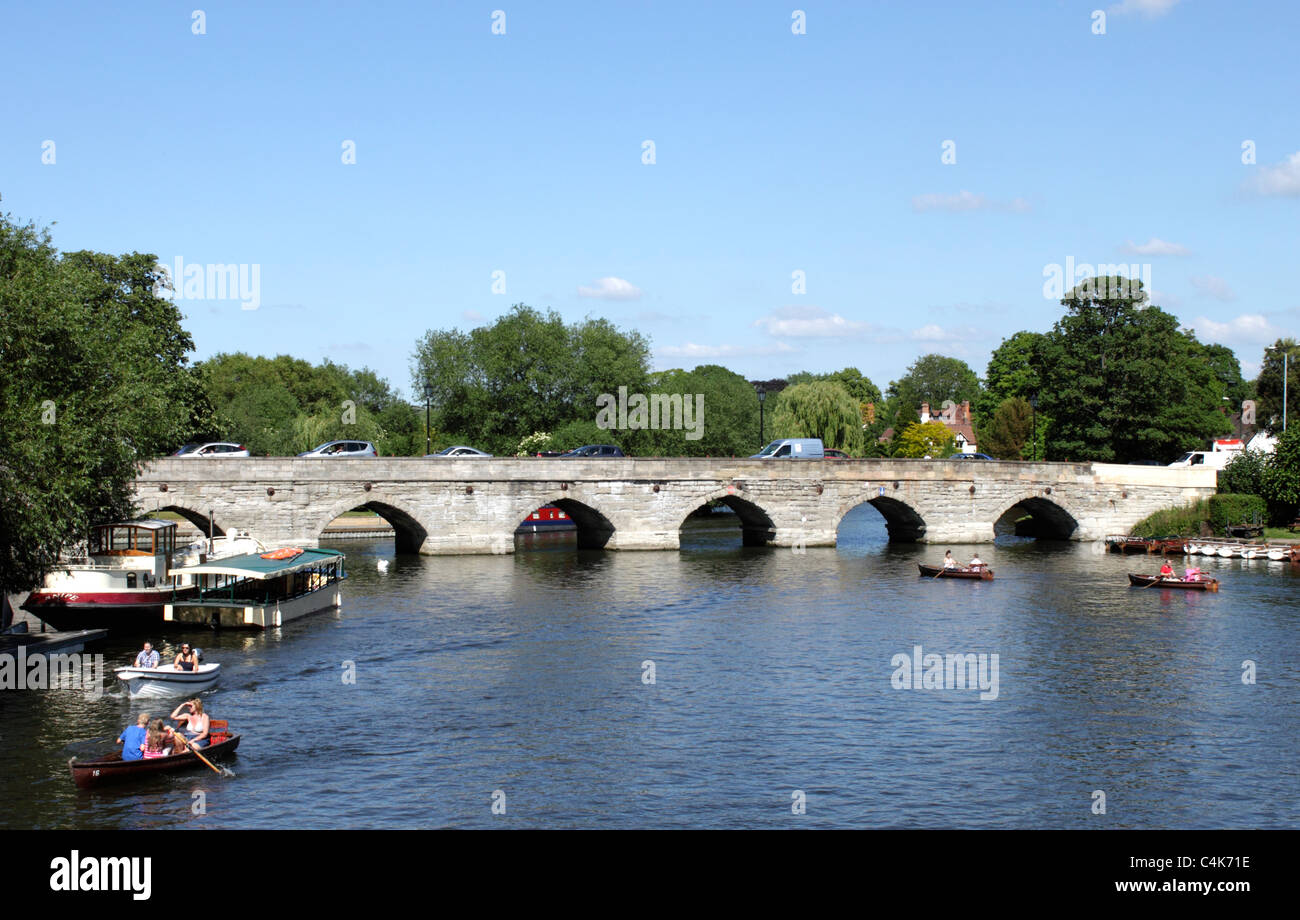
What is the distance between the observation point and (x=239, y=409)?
107m

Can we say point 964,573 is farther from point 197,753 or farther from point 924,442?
point 924,442

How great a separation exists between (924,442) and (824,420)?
97.2ft

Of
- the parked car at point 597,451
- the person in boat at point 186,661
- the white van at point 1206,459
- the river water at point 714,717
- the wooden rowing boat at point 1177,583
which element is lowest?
the river water at point 714,717

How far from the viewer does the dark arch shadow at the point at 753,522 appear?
6506 centimetres

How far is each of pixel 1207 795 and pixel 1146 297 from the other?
6506cm

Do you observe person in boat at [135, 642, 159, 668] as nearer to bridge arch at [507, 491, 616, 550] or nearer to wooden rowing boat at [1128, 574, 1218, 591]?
bridge arch at [507, 491, 616, 550]

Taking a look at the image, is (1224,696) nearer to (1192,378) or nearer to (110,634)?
(110,634)

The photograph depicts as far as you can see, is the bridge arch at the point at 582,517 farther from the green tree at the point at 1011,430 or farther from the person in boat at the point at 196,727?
the green tree at the point at 1011,430

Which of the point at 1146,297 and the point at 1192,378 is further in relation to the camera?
the point at 1192,378

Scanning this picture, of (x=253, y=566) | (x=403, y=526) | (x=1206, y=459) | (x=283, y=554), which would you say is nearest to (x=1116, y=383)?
(x=1206, y=459)

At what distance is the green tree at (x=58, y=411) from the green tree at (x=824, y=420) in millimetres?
63047

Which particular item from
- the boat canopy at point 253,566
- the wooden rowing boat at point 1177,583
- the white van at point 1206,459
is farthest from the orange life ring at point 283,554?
the white van at point 1206,459
